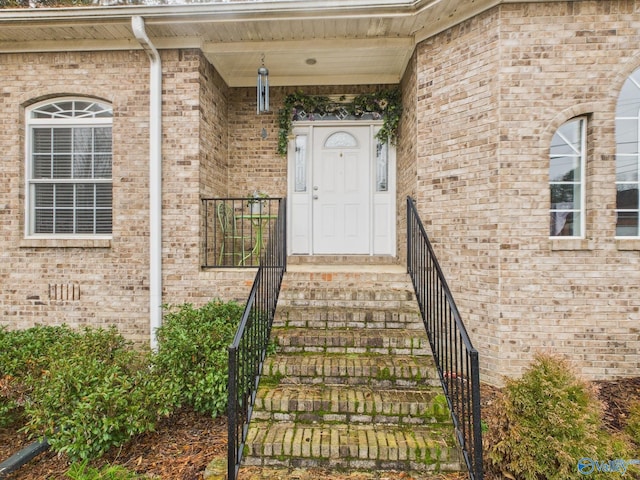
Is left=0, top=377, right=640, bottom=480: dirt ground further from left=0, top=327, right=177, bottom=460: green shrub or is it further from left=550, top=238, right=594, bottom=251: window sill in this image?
left=550, top=238, right=594, bottom=251: window sill

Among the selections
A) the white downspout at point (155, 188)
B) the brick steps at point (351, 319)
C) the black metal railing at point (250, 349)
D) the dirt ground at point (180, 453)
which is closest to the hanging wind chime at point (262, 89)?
the white downspout at point (155, 188)

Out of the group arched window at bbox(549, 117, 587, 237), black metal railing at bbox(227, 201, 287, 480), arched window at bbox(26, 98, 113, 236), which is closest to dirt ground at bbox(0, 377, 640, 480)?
black metal railing at bbox(227, 201, 287, 480)

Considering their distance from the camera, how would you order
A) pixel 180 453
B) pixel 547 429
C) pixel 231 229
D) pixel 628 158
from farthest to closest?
pixel 231 229 < pixel 628 158 < pixel 180 453 < pixel 547 429

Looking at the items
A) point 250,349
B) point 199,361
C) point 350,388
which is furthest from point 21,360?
Result: point 350,388

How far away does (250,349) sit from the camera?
299 centimetres

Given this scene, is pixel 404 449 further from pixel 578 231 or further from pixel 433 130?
pixel 433 130

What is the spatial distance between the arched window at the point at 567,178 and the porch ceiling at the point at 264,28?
167 cm

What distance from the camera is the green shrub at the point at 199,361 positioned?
3.07 metres

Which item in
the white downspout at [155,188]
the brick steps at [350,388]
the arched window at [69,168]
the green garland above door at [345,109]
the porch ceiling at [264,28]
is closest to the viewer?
the brick steps at [350,388]

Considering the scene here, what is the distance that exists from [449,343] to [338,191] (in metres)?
3.08

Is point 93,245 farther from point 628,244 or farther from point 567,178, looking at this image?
point 628,244

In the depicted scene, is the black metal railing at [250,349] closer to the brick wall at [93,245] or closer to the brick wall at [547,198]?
the brick wall at [93,245]

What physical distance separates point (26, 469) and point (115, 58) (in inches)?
184

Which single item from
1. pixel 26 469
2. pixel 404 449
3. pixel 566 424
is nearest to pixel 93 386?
pixel 26 469
